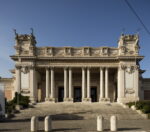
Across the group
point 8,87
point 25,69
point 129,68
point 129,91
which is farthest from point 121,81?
point 8,87

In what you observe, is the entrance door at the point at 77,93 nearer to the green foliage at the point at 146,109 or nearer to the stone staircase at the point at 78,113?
the stone staircase at the point at 78,113

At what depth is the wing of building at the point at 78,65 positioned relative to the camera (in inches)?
1928

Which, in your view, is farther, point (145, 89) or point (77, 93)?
point (145, 89)

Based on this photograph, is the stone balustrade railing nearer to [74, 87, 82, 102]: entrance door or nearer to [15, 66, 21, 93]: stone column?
[15, 66, 21, 93]: stone column

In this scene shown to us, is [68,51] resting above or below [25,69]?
above

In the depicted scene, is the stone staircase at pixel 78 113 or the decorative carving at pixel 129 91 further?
the decorative carving at pixel 129 91

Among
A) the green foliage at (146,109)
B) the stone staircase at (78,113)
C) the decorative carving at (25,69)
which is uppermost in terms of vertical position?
the decorative carving at (25,69)

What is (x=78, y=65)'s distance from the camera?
5025cm

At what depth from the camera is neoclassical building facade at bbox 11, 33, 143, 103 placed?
49.0 m

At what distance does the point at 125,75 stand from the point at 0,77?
90.1 ft

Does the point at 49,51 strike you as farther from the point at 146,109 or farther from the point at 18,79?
the point at 146,109

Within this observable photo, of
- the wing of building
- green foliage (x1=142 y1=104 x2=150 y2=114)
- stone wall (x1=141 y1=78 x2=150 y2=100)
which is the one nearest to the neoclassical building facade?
the wing of building

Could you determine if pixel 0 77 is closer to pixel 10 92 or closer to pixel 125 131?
pixel 10 92

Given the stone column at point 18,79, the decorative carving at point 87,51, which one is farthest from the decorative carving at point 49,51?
the decorative carving at point 87,51
